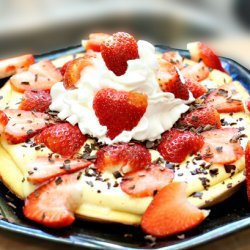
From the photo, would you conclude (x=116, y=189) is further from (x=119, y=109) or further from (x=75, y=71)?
(x=75, y=71)

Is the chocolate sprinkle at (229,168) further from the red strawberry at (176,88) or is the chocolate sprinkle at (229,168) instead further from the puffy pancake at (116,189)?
the red strawberry at (176,88)

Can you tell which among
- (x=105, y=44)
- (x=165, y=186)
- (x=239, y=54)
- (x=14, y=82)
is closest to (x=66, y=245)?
(x=165, y=186)

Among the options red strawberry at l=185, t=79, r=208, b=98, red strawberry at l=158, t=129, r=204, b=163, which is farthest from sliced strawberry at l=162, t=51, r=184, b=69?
red strawberry at l=158, t=129, r=204, b=163

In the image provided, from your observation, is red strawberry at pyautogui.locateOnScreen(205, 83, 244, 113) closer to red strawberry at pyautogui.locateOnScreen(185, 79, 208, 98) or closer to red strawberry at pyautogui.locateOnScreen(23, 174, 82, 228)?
red strawberry at pyautogui.locateOnScreen(185, 79, 208, 98)

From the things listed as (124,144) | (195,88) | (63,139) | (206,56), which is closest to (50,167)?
(63,139)

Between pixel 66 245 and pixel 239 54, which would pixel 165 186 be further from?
pixel 239 54
